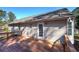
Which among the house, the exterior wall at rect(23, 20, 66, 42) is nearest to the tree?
the house

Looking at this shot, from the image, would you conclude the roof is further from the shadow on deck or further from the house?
the shadow on deck

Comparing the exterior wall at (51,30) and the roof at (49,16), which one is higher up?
the roof at (49,16)

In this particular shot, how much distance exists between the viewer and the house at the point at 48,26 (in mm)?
2510

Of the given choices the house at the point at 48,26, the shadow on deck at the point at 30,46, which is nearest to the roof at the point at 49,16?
the house at the point at 48,26

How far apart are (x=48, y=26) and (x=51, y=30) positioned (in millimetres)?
68

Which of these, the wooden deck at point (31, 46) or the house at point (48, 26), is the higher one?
the house at point (48, 26)

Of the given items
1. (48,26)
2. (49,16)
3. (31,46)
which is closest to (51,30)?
(48,26)

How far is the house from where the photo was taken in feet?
8.23

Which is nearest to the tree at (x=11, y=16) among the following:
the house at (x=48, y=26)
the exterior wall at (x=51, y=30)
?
the house at (x=48, y=26)

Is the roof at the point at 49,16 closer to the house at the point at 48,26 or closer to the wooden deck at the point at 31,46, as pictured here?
the house at the point at 48,26

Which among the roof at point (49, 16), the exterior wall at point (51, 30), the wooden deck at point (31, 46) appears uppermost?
the roof at point (49, 16)

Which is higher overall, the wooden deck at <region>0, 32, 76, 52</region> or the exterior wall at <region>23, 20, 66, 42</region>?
the exterior wall at <region>23, 20, 66, 42</region>

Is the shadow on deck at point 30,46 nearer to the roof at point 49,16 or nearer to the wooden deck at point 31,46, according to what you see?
the wooden deck at point 31,46

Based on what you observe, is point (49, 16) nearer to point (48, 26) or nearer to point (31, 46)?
point (48, 26)
